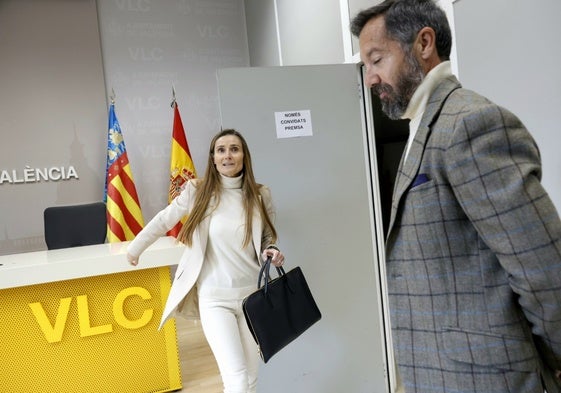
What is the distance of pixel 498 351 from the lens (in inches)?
29.5

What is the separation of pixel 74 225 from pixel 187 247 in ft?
5.68

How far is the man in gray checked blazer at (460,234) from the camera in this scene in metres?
0.70

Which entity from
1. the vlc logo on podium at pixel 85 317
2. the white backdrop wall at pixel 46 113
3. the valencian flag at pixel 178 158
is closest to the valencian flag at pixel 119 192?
the white backdrop wall at pixel 46 113

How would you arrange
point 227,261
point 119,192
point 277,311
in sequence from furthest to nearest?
point 119,192
point 227,261
point 277,311

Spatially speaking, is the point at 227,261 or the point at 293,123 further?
the point at 293,123

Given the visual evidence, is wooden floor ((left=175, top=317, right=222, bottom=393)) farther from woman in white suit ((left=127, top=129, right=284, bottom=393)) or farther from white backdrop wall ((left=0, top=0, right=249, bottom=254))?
white backdrop wall ((left=0, top=0, right=249, bottom=254))

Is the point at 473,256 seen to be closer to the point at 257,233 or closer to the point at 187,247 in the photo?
the point at 257,233

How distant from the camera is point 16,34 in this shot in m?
3.94

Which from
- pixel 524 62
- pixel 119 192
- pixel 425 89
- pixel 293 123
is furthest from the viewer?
pixel 119 192

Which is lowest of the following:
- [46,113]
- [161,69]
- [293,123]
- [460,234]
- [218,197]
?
[460,234]

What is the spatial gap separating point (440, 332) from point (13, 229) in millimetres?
4193

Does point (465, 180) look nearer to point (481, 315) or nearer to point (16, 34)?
point (481, 315)

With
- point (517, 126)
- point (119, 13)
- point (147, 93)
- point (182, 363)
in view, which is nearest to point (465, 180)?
point (517, 126)

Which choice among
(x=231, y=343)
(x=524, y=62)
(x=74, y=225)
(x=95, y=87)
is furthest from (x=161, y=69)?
(x=524, y=62)
